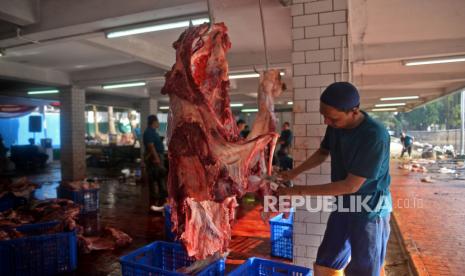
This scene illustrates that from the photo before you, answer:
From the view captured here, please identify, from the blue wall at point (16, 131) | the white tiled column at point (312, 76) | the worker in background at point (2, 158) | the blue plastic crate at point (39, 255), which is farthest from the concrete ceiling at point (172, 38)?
the blue wall at point (16, 131)

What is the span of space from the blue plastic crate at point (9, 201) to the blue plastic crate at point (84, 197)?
2.58ft

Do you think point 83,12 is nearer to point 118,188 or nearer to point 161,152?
point 161,152

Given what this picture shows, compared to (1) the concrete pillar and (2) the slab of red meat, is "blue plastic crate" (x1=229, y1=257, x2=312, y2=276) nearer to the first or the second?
(2) the slab of red meat

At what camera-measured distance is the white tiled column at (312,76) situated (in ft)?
9.82

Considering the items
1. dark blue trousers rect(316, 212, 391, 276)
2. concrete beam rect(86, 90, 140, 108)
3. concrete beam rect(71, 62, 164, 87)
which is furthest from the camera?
concrete beam rect(86, 90, 140, 108)

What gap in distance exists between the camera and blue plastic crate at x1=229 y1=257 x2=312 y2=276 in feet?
8.34

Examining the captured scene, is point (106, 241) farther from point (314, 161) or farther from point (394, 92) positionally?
point (394, 92)

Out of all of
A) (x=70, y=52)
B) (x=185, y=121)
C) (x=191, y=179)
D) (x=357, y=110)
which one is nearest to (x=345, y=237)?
(x=357, y=110)

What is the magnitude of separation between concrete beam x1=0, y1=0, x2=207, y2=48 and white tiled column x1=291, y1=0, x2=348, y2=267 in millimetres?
1562

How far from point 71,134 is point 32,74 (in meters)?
2.17

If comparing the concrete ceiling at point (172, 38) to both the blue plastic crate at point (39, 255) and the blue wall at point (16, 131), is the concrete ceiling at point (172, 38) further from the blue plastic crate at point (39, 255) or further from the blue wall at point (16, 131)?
the blue wall at point (16, 131)

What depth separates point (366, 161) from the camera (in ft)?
6.57

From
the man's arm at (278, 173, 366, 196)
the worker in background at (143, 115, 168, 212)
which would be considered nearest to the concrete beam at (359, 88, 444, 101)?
the worker in background at (143, 115, 168, 212)

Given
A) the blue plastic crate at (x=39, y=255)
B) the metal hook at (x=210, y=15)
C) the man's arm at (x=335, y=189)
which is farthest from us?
the blue plastic crate at (x=39, y=255)
